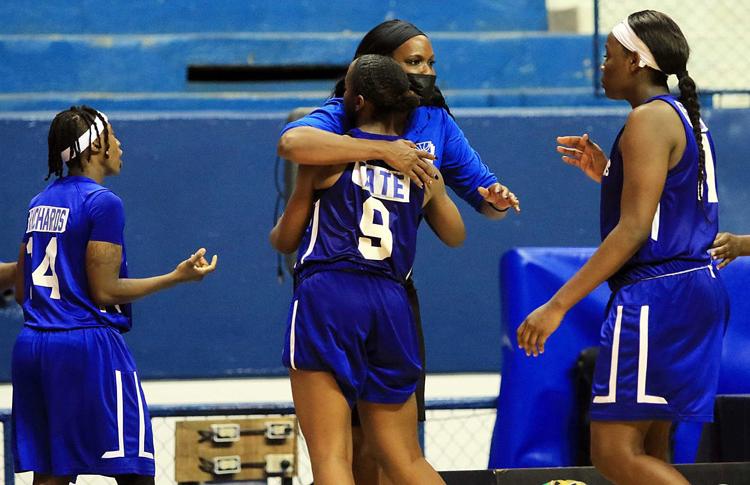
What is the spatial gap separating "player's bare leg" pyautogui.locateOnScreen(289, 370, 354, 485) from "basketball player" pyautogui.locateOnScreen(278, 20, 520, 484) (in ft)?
1.59

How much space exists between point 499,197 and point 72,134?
5.33 feet

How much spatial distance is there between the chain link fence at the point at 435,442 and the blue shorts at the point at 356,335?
1618 mm

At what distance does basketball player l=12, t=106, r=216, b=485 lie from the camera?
4426 millimetres

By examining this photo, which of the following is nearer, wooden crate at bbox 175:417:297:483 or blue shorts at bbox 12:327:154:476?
blue shorts at bbox 12:327:154:476

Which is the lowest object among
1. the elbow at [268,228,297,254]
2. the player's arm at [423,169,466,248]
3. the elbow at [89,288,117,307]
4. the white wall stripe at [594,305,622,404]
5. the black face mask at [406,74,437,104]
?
the white wall stripe at [594,305,622,404]

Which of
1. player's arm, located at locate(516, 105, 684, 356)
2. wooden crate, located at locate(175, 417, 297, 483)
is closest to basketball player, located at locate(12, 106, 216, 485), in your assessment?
wooden crate, located at locate(175, 417, 297, 483)

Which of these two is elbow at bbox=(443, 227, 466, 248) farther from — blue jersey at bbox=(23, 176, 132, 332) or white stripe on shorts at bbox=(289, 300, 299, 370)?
blue jersey at bbox=(23, 176, 132, 332)

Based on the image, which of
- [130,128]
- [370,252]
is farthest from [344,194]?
[130,128]

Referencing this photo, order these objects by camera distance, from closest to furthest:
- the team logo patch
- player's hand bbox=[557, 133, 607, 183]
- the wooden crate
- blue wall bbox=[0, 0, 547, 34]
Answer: the team logo patch, player's hand bbox=[557, 133, 607, 183], the wooden crate, blue wall bbox=[0, 0, 547, 34]

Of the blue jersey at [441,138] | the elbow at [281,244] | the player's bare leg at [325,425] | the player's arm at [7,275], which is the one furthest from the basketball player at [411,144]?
the player's arm at [7,275]

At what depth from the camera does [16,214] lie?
10328 mm

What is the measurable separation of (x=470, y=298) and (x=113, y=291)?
6.57m

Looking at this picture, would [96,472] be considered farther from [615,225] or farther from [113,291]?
[615,225]

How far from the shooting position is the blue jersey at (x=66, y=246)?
4.46m
